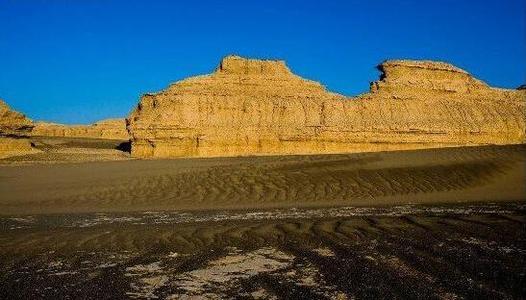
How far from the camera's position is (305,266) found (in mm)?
4625

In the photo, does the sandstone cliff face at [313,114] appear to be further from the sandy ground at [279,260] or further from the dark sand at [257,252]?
the sandy ground at [279,260]

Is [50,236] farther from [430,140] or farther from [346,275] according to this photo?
[430,140]

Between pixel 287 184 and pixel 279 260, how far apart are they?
9913 millimetres

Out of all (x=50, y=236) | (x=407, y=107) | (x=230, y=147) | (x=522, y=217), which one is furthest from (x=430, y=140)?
(x=50, y=236)

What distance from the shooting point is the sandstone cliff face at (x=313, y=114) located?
33156 millimetres

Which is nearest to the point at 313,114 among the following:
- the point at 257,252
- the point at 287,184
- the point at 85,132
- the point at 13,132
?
the point at 287,184

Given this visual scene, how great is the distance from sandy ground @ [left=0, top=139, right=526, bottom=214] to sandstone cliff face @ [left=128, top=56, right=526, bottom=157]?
1333cm

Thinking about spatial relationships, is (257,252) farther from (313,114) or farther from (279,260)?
(313,114)

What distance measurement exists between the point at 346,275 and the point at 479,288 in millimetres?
1104

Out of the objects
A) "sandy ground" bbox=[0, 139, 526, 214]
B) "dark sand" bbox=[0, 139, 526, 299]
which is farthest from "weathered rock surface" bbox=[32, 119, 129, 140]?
"dark sand" bbox=[0, 139, 526, 299]

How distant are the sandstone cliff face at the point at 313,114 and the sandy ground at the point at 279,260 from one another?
2578 cm

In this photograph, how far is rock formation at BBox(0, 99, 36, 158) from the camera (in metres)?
33.9

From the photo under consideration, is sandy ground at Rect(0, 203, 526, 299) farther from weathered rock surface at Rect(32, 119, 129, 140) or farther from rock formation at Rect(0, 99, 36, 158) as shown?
weathered rock surface at Rect(32, 119, 129, 140)

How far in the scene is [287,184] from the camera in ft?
48.5
